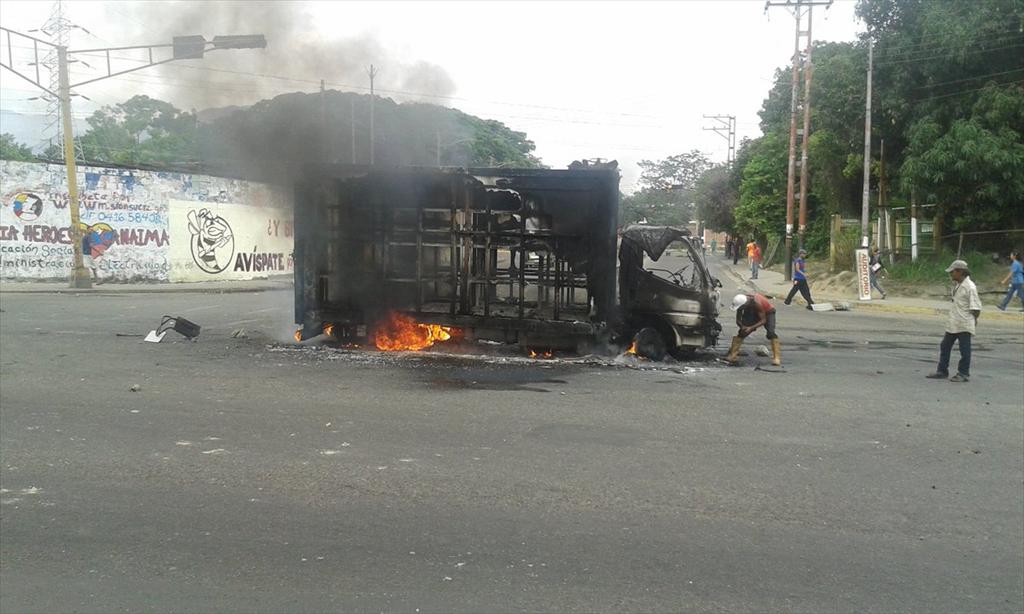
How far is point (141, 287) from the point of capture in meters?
22.8

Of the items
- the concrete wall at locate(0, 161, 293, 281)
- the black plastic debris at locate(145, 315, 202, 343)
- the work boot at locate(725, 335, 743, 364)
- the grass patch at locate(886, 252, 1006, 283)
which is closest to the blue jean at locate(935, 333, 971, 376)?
the work boot at locate(725, 335, 743, 364)

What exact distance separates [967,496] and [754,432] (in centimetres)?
179

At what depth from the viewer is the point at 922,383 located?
9.06 meters

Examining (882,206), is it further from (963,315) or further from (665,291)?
(665,291)

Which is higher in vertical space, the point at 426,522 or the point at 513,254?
the point at 513,254

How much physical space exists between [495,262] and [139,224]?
1909cm

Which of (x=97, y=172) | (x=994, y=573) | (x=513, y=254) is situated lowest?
(x=994, y=573)

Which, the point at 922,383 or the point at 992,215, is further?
the point at 992,215

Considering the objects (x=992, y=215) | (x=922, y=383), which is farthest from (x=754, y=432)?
(x=992, y=215)

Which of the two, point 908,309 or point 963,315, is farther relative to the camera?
point 908,309

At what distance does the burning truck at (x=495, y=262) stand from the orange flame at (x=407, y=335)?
0.09 feet

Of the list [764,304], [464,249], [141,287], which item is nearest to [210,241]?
[141,287]

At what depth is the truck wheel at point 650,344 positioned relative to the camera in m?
10.2

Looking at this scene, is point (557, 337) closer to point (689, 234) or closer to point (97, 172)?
point (689, 234)
